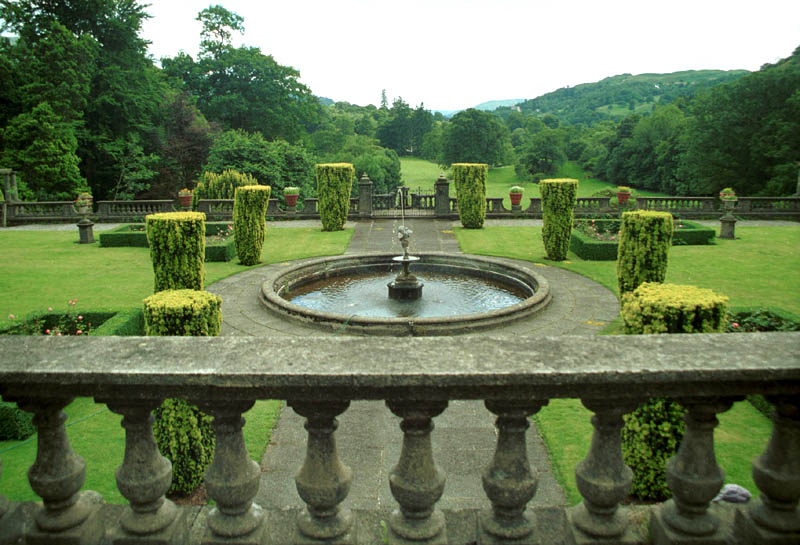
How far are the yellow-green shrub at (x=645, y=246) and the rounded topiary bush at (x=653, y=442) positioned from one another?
252 inches

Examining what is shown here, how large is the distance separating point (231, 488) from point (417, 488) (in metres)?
0.76

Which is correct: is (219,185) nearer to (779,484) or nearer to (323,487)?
(323,487)

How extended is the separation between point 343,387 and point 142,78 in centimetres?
4698

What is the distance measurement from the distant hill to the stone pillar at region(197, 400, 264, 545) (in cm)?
11820

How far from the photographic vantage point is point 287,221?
30.5 metres

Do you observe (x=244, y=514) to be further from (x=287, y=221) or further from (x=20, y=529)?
(x=287, y=221)

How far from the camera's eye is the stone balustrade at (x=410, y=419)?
1994 mm

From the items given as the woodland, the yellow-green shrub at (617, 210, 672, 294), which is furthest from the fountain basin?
the woodland

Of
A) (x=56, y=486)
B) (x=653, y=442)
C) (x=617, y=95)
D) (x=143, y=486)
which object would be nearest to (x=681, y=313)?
(x=653, y=442)

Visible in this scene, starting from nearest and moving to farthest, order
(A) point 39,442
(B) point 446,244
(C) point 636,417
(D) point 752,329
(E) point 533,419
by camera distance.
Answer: (A) point 39,442 < (C) point 636,417 < (E) point 533,419 < (D) point 752,329 < (B) point 446,244

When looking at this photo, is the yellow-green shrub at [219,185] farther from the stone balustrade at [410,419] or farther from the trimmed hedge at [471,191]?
the stone balustrade at [410,419]

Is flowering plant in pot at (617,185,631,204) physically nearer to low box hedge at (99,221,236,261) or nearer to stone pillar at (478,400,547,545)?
low box hedge at (99,221,236,261)

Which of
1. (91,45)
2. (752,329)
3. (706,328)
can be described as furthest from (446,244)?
(91,45)

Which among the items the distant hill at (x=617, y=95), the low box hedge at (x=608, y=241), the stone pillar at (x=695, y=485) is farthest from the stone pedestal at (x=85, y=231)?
the distant hill at (x=617, y=95)
